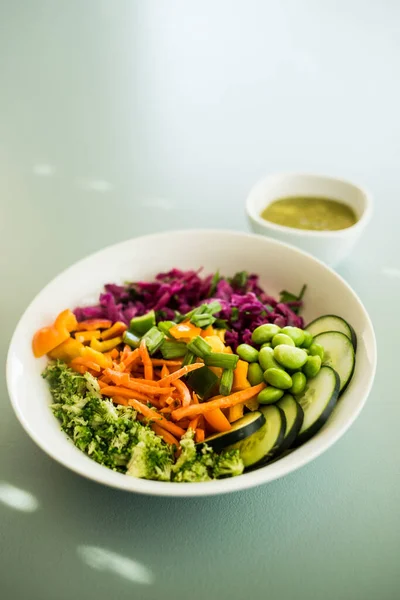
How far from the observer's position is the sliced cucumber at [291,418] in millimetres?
2455

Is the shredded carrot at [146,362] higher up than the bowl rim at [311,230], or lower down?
lower down

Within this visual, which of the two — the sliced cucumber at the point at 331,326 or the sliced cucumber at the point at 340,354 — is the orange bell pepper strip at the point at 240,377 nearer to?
the sliced cucumber at the point at 340,354

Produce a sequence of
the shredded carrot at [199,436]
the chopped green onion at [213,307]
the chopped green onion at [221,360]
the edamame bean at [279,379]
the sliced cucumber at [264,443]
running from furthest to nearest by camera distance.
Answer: the chopped green onion at [213,307]
the chopped green onion at [221,360]
the edamame bean at [279,379]
the shredded carrot at [199,436]
the sliced cucumber at [264,443]

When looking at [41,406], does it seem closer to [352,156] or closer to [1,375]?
[1,375]

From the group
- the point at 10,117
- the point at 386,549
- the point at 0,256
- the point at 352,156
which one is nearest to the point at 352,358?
the point at 386,549

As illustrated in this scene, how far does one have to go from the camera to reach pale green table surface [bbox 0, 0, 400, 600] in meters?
2.40

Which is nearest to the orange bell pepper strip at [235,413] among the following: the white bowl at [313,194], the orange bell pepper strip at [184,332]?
the orange bell pepper strip at [184,332]

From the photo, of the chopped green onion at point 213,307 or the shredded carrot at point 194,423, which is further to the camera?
the chopped green onion at point 213,307

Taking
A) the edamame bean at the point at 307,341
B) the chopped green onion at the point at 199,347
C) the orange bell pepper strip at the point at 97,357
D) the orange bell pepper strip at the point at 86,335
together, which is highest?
the edamame bean at the point at 307,341

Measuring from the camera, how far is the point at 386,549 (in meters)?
2.44

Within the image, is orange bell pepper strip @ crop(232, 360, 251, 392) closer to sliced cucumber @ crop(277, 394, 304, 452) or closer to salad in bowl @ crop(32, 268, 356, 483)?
salad in bowl @ crop(32, 268, 356, 483)

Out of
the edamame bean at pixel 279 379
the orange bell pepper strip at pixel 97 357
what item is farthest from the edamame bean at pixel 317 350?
the orange bell pepper strip at pixel 97 357

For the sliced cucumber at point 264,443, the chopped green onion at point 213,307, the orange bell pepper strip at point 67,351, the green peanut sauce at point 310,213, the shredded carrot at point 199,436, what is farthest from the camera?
the green peanut sauce at point 310,213

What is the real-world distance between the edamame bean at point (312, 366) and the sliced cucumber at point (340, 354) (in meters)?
0.12
